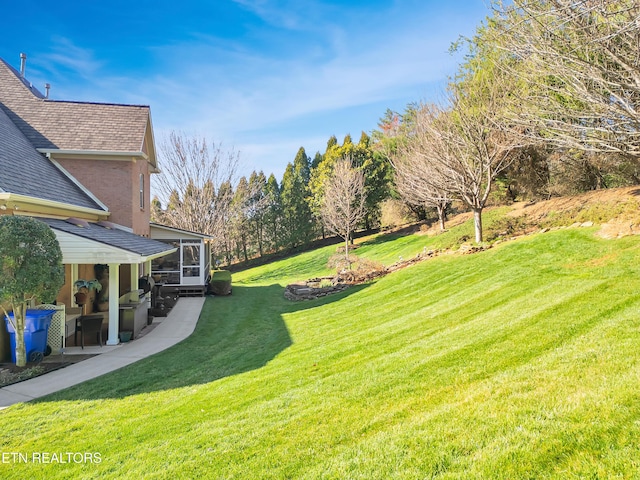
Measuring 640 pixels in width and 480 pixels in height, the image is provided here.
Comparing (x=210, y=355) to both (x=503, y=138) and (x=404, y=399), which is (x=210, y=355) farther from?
(x=503, y=138)

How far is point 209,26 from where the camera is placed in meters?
12.2

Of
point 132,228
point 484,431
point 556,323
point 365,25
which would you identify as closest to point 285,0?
point 365,25

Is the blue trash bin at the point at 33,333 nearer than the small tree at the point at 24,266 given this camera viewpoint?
No

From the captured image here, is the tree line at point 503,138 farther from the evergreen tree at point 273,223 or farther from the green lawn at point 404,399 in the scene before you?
the green lawn at point 404,399

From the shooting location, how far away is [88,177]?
13.1m

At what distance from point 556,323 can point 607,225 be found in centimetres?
652

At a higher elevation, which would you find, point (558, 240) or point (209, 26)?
point (209, 26)

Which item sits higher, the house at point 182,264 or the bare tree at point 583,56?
the bare tree at point 583,56

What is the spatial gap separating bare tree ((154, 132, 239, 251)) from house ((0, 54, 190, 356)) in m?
7.03

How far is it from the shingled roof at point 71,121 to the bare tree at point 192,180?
8.07 meters

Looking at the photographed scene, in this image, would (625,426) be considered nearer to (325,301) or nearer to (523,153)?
(325,301)

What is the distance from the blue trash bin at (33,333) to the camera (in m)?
7.25

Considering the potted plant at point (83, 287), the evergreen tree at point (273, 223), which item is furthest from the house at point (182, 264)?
the evergreen tree at point (273, 223)

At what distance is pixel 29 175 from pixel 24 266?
15.9ft
